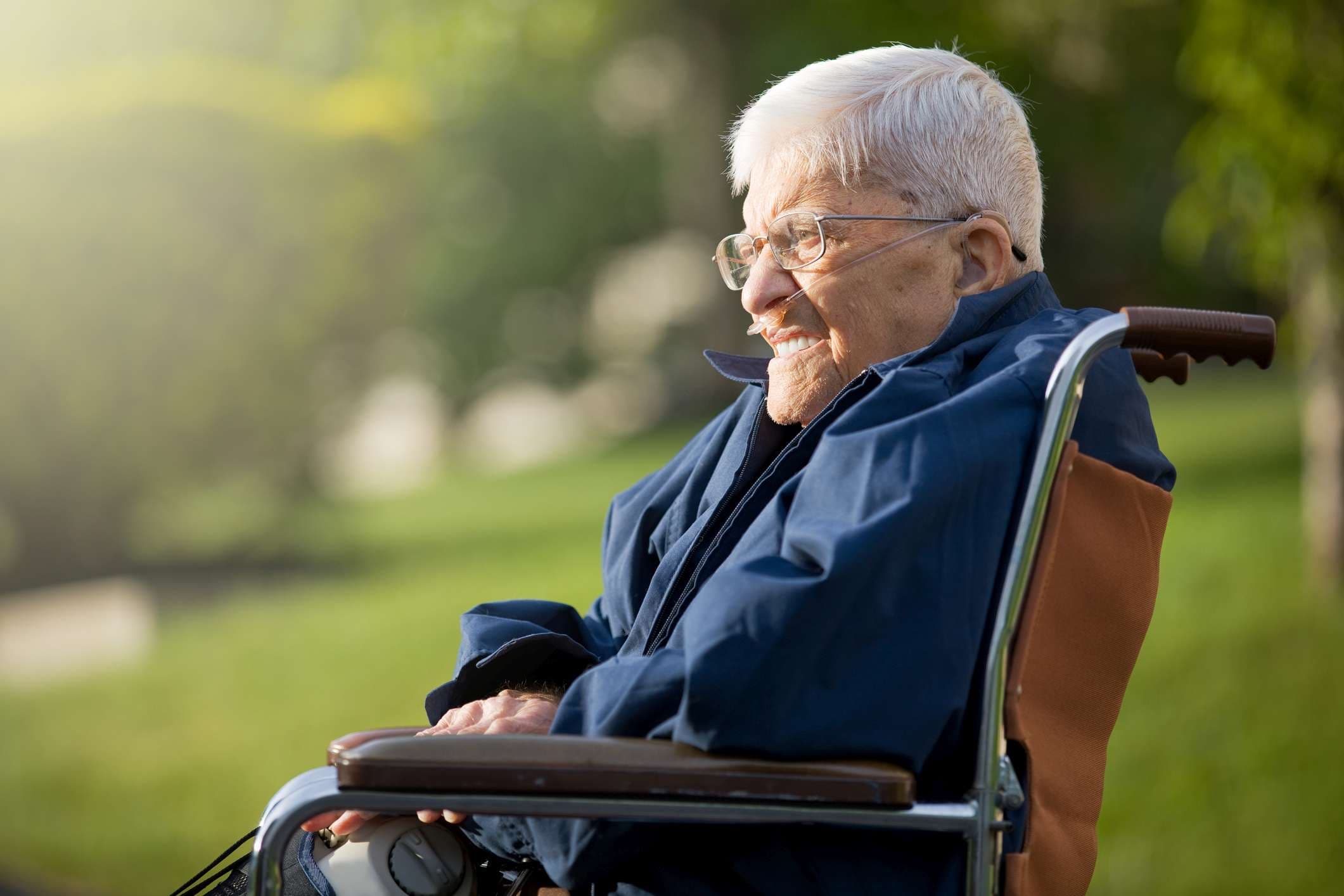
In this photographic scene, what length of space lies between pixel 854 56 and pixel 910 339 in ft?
1.60

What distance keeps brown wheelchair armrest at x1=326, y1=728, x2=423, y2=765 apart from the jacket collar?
0.89 meters

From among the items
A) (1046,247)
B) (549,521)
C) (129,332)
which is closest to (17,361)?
(129,332)

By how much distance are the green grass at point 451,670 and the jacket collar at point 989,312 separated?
2815 millimetres

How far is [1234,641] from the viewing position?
588cm

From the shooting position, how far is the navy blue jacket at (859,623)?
175 cm

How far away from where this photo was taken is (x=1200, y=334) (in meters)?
1.88

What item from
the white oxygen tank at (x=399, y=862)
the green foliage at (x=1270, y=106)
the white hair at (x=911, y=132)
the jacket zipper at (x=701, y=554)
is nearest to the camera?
the white oxygen tank at (x=399, y=862)

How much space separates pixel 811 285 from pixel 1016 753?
33.5 inches

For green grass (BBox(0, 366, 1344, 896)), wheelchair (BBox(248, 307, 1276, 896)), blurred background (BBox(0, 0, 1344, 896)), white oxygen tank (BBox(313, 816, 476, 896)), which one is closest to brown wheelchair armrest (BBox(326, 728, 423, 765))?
wheelchair (BBox(248, 307, 1276, 896))

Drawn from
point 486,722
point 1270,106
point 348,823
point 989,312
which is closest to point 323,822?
point 348,823

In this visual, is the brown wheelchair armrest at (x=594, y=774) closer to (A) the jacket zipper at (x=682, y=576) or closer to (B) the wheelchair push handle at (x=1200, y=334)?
(A) the jacket zipper at (x=682, y=576)

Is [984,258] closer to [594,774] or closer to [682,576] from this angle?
[682,576]

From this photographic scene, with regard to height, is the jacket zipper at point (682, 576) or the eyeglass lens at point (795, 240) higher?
the eyeglass lens at point (795, 240)

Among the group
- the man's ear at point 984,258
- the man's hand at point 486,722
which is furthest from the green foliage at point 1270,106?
the man's hand at point 486,722
